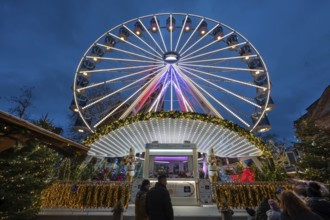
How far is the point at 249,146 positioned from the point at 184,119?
418 centimetres

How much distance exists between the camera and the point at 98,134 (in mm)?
10250

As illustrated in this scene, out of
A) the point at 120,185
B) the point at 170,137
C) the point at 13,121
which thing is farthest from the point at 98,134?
the point at 13,121

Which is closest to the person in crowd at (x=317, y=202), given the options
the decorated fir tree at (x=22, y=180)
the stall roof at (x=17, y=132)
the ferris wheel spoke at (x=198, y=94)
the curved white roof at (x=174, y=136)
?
the stall roof at (x=17, y=132)

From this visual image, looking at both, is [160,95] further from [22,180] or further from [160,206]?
[160,206]

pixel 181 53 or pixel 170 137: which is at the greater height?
pixel 181 53

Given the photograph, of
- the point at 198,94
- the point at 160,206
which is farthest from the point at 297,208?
the point at 198,94

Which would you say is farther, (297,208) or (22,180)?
(22,180)

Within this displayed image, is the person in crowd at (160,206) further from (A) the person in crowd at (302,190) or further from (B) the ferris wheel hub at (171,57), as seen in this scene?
(B) the ferris wheel hub at (171,57)

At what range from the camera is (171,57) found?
52.8 ft

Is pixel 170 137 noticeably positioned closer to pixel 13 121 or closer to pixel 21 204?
pixel 21 204

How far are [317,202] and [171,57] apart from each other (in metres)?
14.6

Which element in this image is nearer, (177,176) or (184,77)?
(177,176)

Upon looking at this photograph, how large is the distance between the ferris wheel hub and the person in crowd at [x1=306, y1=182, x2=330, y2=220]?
1417 centimetres

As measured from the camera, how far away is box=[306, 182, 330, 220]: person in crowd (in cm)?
246
